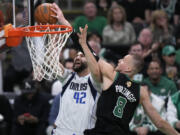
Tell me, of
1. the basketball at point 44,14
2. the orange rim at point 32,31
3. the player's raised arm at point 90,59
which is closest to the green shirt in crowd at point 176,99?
the player's raised arm at point 90,59

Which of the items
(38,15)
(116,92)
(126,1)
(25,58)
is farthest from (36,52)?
(126,1)

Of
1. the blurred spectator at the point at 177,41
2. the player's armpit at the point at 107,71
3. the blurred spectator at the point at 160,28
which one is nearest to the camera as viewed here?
the player's armpit at the point at 107,71

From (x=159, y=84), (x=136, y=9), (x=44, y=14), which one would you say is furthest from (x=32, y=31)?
(x=136, y=9)

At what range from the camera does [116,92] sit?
558 cm

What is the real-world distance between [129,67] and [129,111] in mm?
557

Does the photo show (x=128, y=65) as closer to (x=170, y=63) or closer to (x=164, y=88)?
(x=164, y=88)

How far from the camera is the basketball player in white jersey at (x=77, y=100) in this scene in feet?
19.6

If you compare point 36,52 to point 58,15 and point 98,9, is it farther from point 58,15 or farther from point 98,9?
point 98,9

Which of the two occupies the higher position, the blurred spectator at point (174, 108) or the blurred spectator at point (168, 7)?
the blurred spectator at point (168, 7)

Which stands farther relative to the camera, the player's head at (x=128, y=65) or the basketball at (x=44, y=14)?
the basketball at (x=44, y=14)

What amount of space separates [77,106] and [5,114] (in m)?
2.91

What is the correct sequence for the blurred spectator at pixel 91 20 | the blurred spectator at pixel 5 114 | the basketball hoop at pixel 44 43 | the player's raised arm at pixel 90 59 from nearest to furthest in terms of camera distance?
the player's raised arm at pixel 90 59 → the basketball hoop at pixel 44 43 → the blurred spectator at pixel 5 114 → the blurred spectator at pixel 91 20

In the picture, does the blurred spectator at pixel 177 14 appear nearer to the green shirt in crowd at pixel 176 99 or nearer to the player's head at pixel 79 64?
the green shirt in crowd at pixel 176 99

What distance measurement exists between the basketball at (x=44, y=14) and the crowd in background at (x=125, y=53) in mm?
2300
